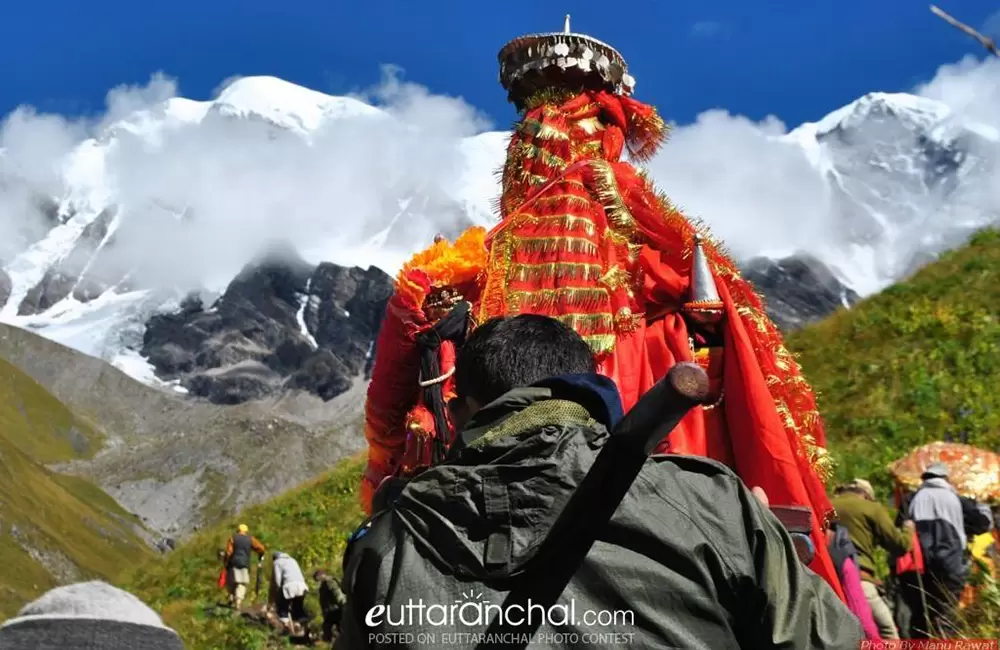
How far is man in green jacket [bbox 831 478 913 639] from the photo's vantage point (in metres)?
7.19

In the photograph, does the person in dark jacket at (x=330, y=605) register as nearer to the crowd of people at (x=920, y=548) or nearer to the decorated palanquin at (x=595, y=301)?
the crowd of people at (x=920, y=548)

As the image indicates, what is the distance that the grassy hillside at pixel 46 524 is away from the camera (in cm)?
9875

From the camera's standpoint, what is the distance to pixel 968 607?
6754 millimetres

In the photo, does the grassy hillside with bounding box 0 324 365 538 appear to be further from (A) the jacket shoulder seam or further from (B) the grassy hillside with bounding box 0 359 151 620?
(A) the jacket shoulder seam

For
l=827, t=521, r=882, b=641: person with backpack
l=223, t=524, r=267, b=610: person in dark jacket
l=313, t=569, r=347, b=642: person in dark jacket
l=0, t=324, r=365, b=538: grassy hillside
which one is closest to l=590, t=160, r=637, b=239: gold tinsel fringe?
l=827, t=521, r=882, b=641: person with backpack

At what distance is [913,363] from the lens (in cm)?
1464

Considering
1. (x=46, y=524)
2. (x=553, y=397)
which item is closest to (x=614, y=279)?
(x=553, y=397)

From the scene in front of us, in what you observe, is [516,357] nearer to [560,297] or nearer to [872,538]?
[560,297]

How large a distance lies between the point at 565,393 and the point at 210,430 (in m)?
189

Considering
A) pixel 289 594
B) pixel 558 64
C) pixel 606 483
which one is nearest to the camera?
pixel 606 483

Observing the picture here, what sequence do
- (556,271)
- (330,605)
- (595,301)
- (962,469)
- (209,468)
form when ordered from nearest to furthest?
(595,301) < (556,271) < (962,469) < (330,605) < (209,468)

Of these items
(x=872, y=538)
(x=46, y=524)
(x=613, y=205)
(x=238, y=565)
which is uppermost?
(x=46, y=524)

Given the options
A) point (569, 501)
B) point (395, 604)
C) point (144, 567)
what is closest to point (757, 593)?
point (569, 501)

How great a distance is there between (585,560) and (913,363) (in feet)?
44.8
